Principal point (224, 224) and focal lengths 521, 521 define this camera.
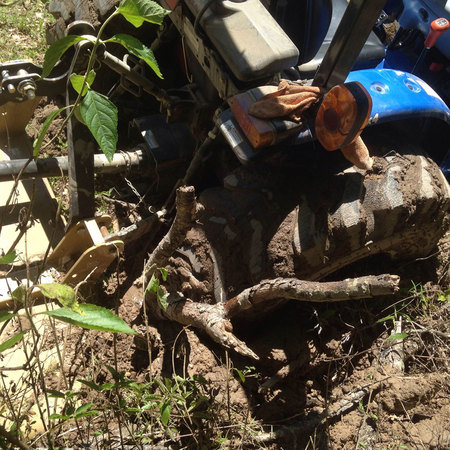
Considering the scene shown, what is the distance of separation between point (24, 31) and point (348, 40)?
272 centimetres

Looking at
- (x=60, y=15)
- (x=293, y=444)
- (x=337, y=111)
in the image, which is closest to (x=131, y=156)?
(x=60, y=15)

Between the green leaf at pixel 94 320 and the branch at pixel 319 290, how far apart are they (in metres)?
0.70

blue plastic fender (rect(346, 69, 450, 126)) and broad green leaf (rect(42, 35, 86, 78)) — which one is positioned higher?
broad green leaf (rect(42, 35, 86, 78))

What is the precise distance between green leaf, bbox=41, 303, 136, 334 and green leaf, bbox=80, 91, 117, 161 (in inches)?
15.7

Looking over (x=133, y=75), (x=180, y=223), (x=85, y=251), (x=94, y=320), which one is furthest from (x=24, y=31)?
(x=94, y=320)

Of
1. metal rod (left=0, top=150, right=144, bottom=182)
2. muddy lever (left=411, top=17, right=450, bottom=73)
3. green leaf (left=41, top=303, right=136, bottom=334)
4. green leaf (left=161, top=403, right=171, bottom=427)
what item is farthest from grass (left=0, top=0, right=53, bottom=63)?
green leaf (left=41, top=303, right=136, bottom=334)

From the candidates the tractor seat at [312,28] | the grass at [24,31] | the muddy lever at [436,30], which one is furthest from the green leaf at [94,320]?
the grass at [24,31]

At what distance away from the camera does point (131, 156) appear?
247 cm

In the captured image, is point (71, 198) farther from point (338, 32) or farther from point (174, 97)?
point (338, 32)

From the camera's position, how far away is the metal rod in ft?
6.93

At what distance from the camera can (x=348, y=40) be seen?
1747 mm

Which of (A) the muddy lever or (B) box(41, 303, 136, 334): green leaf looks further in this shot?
(A) the muddy lever

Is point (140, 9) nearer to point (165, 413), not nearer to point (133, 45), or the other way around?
point (133, 45)

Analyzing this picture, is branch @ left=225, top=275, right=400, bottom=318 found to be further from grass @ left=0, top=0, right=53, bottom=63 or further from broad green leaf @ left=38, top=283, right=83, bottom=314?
grass @ left=0, top=0, right=53, bottom=63
